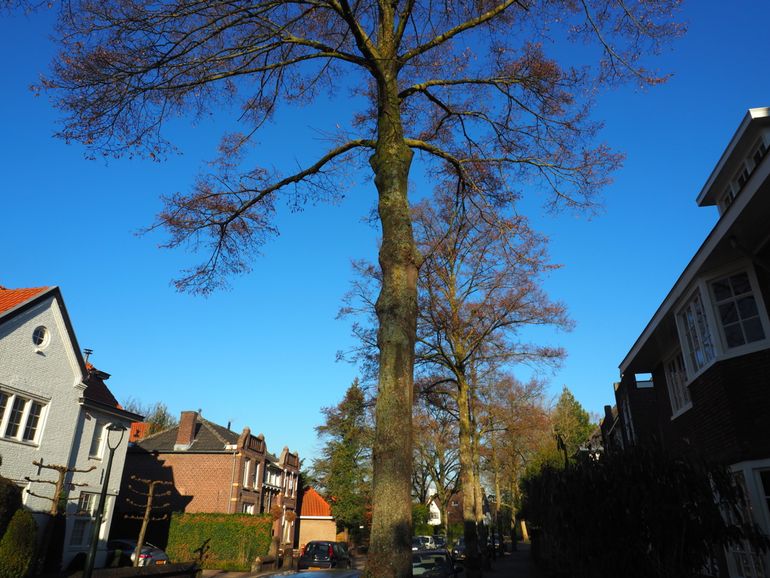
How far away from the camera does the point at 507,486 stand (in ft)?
190

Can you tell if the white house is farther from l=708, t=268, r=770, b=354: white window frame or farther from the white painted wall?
l=708, t=268, r=770, b=354: white window frame

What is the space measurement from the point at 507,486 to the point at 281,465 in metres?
26.5

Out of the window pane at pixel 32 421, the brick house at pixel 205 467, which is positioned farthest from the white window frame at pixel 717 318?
the brick house at pixel 205 467

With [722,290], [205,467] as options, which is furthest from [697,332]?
[205,467]

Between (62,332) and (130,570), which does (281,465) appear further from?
(130,570)

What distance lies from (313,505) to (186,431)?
17734 mm

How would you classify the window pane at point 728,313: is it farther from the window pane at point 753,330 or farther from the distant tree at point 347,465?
the distant tree at point 347,465

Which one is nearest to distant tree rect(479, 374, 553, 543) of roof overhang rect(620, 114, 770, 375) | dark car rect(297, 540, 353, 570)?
dark car rect(297, 540, 353, 570)

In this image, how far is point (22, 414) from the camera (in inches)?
770

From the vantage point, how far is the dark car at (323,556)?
2455 cm

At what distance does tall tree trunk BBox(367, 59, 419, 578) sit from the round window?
59.8 feet

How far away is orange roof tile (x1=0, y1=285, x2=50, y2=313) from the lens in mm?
19656

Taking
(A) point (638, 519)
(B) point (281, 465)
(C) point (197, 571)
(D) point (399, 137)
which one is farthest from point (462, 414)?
(B) point (281, 465)

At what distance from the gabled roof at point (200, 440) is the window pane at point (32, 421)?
16857 millimetres
